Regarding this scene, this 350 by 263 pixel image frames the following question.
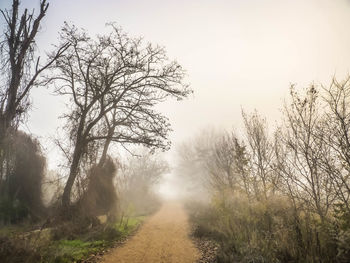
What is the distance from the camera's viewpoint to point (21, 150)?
44.4ft

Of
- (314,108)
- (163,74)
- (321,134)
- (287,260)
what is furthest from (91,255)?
(163,74)

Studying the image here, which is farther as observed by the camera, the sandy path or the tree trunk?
the tree trunk

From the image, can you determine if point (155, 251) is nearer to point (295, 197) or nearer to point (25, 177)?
point (295, 197)

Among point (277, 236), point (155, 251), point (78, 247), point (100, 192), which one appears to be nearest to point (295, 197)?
point (277, 236)

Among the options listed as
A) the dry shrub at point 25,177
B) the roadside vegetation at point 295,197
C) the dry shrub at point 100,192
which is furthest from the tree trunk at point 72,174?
the roadside vegetation at point 295,197

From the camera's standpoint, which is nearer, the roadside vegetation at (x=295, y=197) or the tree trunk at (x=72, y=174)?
the roadside vegetation at (x=295, y=197)

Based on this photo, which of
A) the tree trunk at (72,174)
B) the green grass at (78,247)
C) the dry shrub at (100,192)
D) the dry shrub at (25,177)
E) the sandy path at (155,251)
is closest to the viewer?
the green grass at (78,247)

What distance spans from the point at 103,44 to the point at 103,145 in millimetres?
6744

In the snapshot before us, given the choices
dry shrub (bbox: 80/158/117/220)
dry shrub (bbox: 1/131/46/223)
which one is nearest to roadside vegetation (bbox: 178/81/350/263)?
dry shrub (bbox: 80/158/117/220)

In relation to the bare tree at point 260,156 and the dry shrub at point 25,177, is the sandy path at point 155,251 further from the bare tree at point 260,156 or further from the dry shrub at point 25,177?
the dry shrub at point 25,177

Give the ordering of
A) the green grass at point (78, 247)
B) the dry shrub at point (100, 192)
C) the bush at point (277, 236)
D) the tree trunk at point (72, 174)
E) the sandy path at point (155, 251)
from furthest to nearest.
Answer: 1. the dry shrub at point (100, 192)
2. the tree trunk at point (72, 174)
3. the sandy path at point (155, 251)
4. the green grass at point (78, 247)
5. the bush at point (277, 236)

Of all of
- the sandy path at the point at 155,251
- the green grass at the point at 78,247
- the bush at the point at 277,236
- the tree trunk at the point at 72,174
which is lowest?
the sandy path at the point at 155,251

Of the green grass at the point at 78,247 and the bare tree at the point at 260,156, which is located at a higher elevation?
the bare tree at the point at 260,156

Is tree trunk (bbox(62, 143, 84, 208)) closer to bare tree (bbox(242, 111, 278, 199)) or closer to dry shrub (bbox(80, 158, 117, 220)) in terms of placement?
dry shrub (bbox(80, 158, 117, 220))
